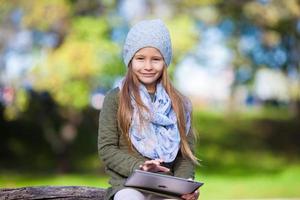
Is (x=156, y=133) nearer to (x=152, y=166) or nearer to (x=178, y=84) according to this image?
(x=152, y=166)

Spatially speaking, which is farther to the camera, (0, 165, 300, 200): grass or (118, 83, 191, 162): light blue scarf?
(0, 165, 300, 200): grass

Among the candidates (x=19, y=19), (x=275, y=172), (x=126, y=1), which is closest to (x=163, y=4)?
(x=126, y=1)

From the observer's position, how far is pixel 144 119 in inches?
85.4

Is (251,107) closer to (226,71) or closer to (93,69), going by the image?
(226,71)

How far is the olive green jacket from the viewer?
2131 millimetres

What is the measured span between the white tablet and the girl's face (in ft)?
1.17

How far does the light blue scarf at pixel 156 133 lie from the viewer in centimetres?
216

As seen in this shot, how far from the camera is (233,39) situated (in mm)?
8219

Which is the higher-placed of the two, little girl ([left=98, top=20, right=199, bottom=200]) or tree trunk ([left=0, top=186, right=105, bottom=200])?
little girl ([left=98, top=20, right=199, bottom=200])

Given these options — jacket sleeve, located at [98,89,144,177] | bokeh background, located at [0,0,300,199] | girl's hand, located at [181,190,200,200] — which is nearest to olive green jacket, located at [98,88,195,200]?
jacket sleeve, located at [98,89,144,177]

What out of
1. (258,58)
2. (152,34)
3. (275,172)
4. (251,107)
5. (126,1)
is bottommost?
(152,34)

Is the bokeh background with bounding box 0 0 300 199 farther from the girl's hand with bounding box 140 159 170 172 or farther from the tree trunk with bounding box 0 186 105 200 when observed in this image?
the girl's hand with bounding box 140 159 170 172

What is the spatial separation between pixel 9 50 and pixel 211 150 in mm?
2818

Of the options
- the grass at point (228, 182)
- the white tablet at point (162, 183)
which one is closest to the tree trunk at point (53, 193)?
the white tablet at point (162, 183)
